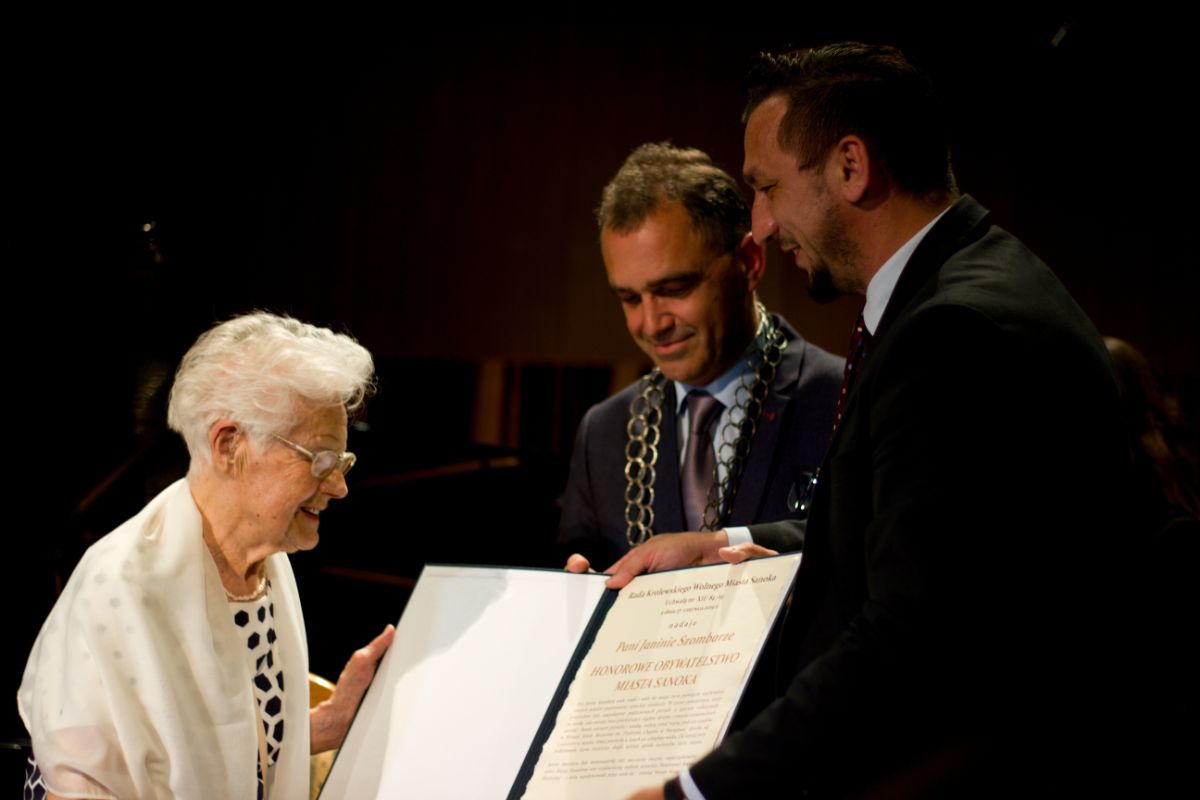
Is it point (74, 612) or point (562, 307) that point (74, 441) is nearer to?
point (74, 612)

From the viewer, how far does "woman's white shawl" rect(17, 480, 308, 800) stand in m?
1.96

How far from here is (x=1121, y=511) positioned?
1.56 m

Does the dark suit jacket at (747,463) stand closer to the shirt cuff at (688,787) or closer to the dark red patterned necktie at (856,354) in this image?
the dark red patterned necktie at (856,354)

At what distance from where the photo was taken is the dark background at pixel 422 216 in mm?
3311

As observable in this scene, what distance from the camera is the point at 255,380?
7.28ft

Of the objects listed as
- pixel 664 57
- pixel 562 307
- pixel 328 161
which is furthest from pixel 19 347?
pixel 664 57

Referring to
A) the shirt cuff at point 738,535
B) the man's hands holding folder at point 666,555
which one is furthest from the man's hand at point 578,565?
the shirt cuff at point 738,535

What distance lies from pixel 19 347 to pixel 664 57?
322 centimetres

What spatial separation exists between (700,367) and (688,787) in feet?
4.61

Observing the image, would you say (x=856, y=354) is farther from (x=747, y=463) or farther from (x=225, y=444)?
(x=225, y=444)

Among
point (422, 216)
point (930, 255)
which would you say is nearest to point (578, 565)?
point (930, 255)

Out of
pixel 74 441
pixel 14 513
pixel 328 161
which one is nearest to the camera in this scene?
pixel 14 513

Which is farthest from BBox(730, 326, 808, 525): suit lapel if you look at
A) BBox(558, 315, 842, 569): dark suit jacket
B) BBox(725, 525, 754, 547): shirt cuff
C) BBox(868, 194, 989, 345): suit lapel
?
BBox(868, 194, 989, 345): suit lapel

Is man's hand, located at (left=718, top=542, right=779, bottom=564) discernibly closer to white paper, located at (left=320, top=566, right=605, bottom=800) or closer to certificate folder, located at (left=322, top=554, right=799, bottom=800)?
certificate folder, located at (left=322, top=554, right=799, bottom=800)
